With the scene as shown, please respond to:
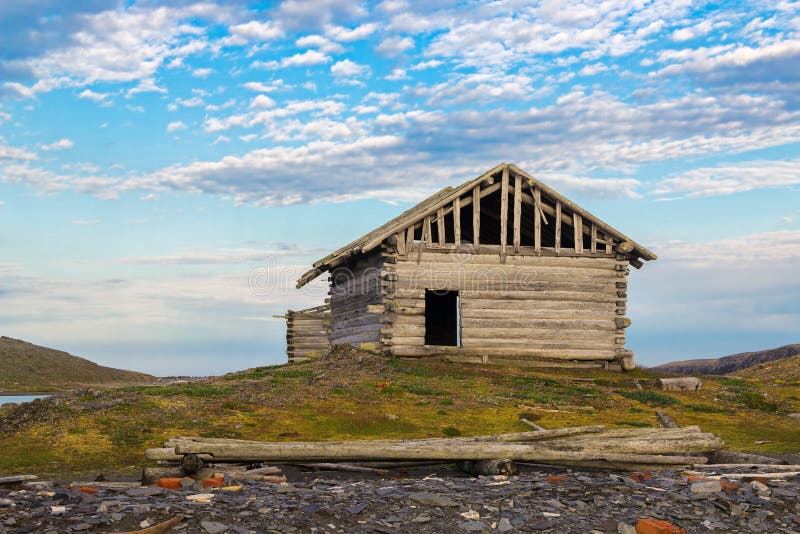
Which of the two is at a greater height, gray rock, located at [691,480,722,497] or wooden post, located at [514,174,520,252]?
wooden post, located at [514,174,520,252]

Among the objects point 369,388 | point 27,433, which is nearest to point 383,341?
point 369,388

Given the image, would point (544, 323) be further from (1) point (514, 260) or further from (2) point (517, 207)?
(2) point (517, 207)

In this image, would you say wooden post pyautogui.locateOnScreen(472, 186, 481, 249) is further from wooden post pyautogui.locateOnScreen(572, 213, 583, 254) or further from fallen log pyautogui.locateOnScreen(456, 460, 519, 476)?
fallen log pyautogui.locateOnScreen(456, 460, 519, 476)

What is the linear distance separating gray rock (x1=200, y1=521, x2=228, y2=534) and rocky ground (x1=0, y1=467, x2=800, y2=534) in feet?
0.06

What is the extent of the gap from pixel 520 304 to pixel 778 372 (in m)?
13.6

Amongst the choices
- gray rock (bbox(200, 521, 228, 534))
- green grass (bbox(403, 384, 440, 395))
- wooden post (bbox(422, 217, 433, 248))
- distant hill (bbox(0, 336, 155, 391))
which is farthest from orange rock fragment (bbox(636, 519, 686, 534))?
distant hill (bbox(0, 336, 155, 391))

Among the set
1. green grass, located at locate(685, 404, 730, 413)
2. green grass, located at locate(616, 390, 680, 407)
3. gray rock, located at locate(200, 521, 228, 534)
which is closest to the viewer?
gray rock, located at locate(200, 521, 228, 534)

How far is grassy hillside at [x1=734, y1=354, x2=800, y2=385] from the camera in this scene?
30147mm

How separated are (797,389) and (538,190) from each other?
1135 centimetres

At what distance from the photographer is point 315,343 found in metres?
39.0

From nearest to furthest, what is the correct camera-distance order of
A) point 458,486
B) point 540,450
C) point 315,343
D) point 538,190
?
point 458,486, point 540,450, point 538,190, point 315,343

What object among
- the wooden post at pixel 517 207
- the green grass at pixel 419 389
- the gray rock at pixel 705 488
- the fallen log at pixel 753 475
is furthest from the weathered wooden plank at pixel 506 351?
the gray rock at pixel 705 488

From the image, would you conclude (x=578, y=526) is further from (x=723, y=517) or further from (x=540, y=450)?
(x=540, y=450)

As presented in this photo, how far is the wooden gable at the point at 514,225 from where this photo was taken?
26.7 metres
